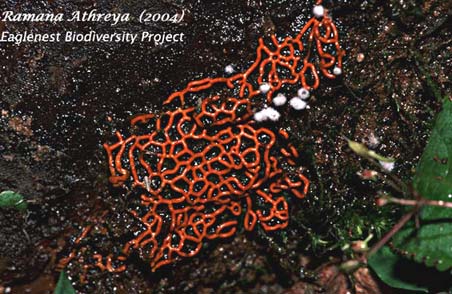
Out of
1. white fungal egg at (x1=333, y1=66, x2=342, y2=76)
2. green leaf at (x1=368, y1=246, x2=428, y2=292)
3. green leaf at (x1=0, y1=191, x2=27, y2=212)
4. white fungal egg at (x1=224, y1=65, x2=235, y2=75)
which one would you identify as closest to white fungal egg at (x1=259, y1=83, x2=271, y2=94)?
white fungal egg at (x1=224, y1=65, x2=235, y2=75)

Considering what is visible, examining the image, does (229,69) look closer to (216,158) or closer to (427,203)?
(216,158)

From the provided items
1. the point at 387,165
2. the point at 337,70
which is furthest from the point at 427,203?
the point at 337,70

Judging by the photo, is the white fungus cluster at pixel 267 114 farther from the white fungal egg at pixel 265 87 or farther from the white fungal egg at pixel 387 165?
the white fungal egg at pixel 387 165

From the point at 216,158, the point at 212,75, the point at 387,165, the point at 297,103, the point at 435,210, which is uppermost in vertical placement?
the point at 212,75

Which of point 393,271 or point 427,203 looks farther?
point 393,271

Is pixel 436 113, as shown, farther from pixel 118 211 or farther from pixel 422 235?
pixel 118 211

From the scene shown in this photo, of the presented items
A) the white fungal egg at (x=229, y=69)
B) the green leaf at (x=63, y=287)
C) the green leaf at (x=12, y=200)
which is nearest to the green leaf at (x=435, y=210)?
the white fungal egg at (x=229, y=69)
